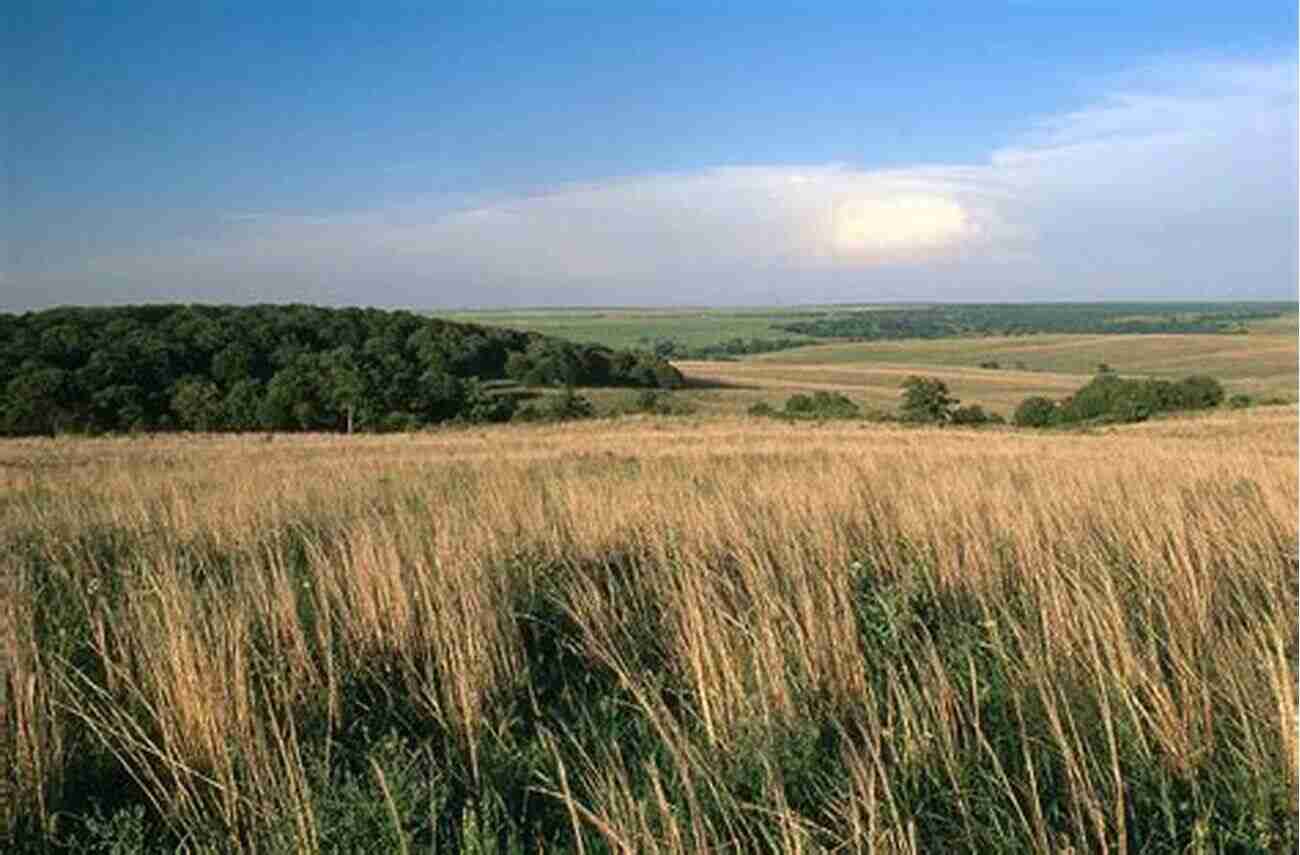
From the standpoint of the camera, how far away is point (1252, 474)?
32.3 feet

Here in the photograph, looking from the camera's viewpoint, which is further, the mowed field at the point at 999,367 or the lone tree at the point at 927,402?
the mowed field at the point at 999,367

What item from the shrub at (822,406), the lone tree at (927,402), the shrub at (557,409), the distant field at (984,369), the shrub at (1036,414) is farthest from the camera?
the distant field at (984,369)

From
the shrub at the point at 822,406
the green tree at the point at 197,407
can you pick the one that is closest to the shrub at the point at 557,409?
the shrub at the point at 822,406

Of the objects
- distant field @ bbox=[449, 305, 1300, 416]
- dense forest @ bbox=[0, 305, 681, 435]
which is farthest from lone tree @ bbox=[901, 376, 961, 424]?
dense forest @ bbox=[0, 305, 681, 435]

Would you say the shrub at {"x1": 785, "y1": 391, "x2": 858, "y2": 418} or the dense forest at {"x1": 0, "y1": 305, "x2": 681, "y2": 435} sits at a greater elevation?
the dense forest at {"x1": 0, "y1": 305, "x2": 681, "y2": 435}

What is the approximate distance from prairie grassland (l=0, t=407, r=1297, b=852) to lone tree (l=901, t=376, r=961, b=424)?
1921 inches

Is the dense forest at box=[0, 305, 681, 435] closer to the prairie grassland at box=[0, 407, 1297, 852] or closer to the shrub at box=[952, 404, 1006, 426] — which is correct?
the shrub at box=[952, 404, 1006, 426]

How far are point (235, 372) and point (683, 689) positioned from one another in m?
54.9

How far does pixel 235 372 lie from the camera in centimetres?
5478

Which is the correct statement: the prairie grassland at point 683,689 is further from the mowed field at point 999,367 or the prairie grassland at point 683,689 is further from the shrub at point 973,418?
the mowed field at point 999,367

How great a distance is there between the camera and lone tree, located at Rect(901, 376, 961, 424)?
182ft

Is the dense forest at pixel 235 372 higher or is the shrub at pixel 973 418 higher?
the dense forest at pixel 235 372

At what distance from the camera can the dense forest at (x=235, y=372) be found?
49.2 meters

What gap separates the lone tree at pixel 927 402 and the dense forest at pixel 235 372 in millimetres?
21053
